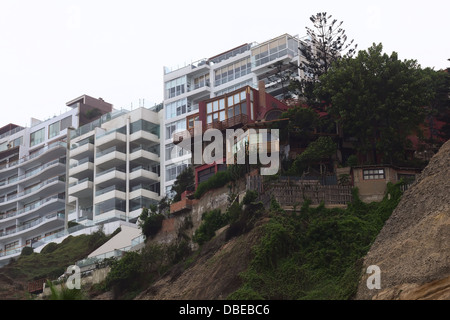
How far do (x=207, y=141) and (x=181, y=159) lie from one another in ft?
64.7

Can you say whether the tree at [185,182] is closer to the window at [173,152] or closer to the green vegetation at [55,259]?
the green vegetation at [55,259]

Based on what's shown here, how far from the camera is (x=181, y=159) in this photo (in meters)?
89.8

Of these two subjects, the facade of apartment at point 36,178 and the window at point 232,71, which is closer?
the window at point 232,71

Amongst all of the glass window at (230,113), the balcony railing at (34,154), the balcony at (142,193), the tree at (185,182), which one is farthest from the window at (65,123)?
the glass window at (230,113)

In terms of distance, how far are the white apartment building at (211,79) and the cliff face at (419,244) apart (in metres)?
38.5

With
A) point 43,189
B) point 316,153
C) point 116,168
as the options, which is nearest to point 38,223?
point 43,189

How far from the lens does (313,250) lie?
49312 millimetres

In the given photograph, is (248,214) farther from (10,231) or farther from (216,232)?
(10,231)

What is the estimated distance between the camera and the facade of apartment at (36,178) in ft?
341

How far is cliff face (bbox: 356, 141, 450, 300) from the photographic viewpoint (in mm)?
36875

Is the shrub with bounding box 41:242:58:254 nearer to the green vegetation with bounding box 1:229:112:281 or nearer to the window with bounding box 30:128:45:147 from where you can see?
the green vegetation with bounding box 1:229:112:281

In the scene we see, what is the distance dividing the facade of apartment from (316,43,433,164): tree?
52.0m

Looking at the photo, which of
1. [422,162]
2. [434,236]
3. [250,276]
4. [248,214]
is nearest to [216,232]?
[248,214]
